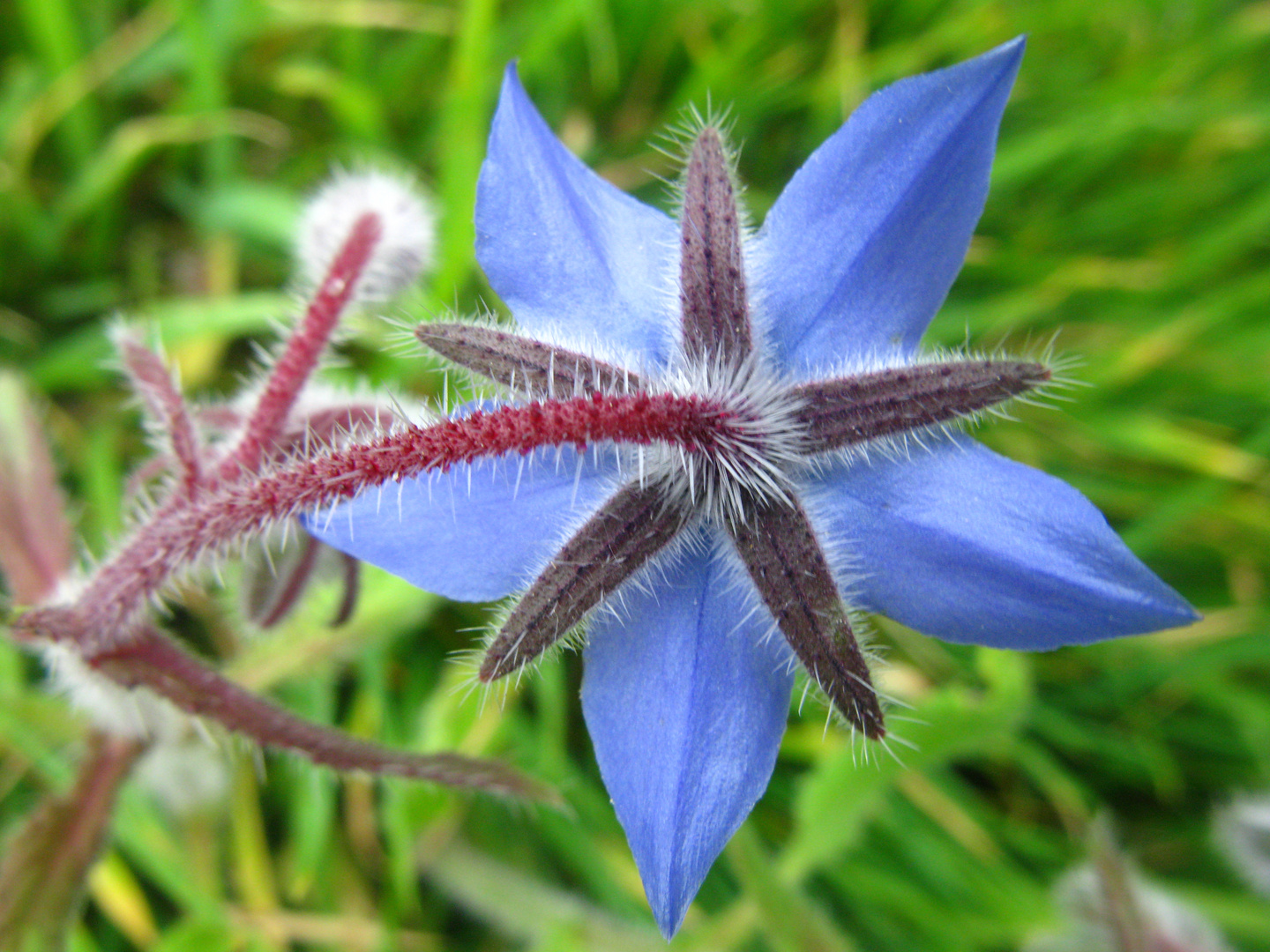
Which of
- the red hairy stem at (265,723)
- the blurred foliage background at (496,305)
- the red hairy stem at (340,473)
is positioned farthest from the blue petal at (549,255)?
the blurred foliage background at (496,305)

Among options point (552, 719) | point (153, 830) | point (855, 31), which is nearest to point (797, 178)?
point (552, 719)

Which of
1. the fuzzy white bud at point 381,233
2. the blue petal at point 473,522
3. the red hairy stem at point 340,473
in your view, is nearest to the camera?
the red hairy stem at point 340,473

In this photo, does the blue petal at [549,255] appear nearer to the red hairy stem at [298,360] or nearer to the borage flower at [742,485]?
the borage flower at [742,485]

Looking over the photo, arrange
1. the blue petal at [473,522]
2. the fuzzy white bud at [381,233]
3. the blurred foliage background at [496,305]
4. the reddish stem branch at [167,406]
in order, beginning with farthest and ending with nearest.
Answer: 1. the blurred foliage background at [496,305]
2. the fuzzy white bud at [381,233]
3. the reddish stem branch at [167,406]
4. the blue petal at [473,522]

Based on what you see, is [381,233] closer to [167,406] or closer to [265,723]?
[167,406]

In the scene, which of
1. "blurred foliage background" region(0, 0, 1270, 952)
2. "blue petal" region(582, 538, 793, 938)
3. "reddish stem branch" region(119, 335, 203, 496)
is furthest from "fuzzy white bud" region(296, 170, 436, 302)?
"blue petal" region(582, 538, 793, 938)

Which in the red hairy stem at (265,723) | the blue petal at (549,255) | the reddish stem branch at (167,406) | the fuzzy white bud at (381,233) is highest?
the fuzzy white bud at (381,233)

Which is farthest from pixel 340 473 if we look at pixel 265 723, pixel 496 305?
pixel 496 305
